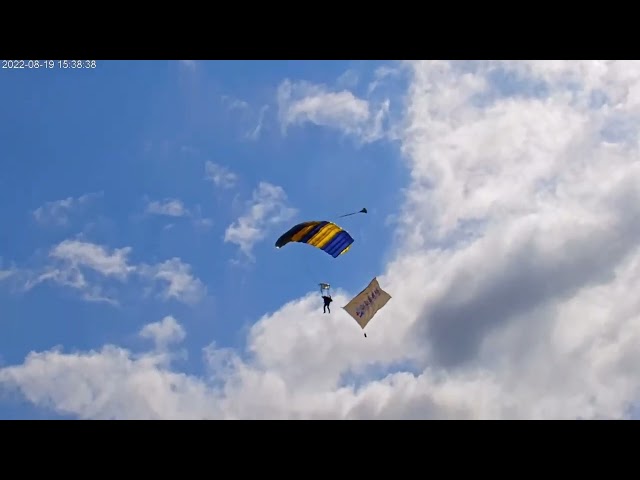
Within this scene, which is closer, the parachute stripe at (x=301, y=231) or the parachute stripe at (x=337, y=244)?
the parachute stripe at (x=301, y=231)

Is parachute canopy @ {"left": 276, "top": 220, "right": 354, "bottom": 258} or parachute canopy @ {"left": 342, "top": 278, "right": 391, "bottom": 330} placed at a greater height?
parachute canopy @ {"left": 276, "top": 220, "right": 354, "bottom": 258}

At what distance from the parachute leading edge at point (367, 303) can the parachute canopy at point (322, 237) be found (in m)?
2.84

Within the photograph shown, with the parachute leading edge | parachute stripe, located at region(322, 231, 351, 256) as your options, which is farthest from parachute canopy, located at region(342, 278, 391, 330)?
A: parachute stripe, located at region(322, 231, 351, 256)

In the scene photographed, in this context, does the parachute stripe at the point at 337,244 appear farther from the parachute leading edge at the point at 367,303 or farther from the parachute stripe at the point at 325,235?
the parachute leading edge at the point at 367,303

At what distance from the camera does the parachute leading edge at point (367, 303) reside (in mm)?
39250

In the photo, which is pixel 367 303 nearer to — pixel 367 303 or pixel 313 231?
pixel 367 303

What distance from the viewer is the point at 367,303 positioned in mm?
40281

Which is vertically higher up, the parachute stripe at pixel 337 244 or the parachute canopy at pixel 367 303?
the parachute stripe at pixel 337 244

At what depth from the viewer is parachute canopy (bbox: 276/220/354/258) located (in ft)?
130

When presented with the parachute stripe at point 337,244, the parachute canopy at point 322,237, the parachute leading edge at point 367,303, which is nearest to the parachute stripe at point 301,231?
the parachute canopy at point 322,237

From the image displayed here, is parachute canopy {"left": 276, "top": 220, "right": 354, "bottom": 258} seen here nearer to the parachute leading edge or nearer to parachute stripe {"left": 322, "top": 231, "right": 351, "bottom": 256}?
parachute stripe {"left": 322, "top": 231, "right": 351, "bottom": 256}
